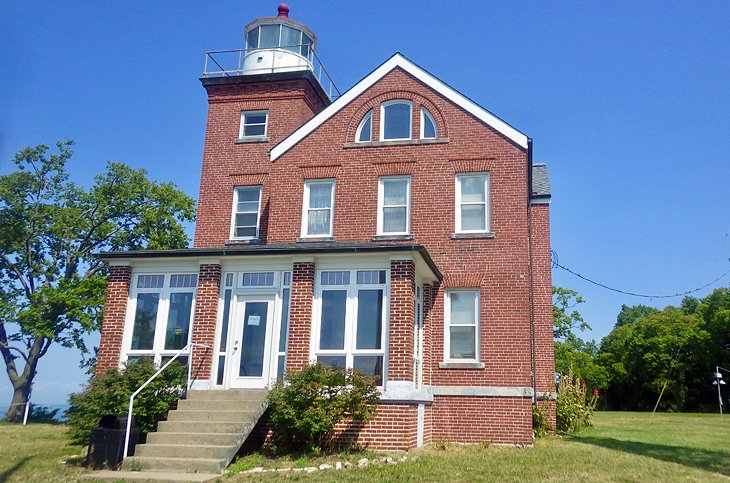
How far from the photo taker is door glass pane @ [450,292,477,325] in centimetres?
1578

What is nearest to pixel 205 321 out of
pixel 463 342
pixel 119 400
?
pixel 119 400

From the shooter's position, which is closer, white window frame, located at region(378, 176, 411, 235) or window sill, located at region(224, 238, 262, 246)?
white window frame, located at region(378, 176, 411, 235)

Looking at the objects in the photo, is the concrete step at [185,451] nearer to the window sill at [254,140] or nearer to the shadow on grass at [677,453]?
the shadow on grass at [677,453]

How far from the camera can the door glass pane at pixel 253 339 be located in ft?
45.9

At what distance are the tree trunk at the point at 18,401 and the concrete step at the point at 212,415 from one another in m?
20.1

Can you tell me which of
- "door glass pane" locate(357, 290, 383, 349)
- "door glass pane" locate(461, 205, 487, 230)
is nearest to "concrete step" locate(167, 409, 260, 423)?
"door glass pane" locate(357, 290, 383, 349)

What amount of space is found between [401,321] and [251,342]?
→ 359 centimetres

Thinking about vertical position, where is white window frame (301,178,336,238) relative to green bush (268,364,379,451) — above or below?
above

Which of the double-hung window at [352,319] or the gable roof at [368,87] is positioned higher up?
the gable roof at [368,87]

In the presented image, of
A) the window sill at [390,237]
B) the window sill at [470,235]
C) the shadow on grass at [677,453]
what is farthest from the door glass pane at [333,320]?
the shadow on grass at [677,453]

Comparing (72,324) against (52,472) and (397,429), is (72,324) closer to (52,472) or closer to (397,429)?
(52,472)

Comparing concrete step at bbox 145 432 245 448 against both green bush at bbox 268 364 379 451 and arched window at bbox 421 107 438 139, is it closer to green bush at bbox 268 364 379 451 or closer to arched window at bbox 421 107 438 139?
green bush at bbox 268 364 379 451

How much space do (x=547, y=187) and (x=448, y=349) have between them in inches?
250

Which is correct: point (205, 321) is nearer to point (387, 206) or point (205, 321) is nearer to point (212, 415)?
point (212, 415)
